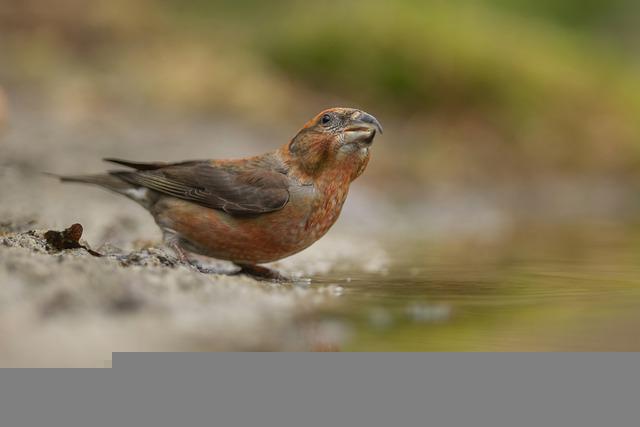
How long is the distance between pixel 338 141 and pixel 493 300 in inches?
50.9

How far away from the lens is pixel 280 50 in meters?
17.2

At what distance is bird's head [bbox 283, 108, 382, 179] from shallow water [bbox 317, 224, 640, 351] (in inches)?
27.0

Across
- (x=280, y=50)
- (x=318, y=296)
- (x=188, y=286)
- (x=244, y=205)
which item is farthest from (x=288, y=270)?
(x=280, y=50)

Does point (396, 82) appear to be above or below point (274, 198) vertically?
above

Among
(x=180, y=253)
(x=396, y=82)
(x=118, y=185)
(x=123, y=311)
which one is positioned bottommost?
(x=123, y=311)

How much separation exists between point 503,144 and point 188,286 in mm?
12006

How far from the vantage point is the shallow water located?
12.2 feet

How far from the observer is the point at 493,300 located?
16.2 feet

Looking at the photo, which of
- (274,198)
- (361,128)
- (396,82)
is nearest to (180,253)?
(274,198)

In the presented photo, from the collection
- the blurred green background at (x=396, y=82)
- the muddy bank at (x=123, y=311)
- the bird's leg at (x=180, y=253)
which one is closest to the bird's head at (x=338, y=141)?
the bird's leg at (x=180, y=253)

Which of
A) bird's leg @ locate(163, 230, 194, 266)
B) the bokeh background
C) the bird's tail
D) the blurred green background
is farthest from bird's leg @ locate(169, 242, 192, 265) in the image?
the blurred green background

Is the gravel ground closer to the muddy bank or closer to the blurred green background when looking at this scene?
the muddy bank

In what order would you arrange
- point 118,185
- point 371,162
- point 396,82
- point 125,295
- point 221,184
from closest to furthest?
1. point 125,295
2. point 221,184
3. point 118,185
4. point 371,162
5. point 396,82

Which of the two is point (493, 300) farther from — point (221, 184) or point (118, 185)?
point (118, 185)
